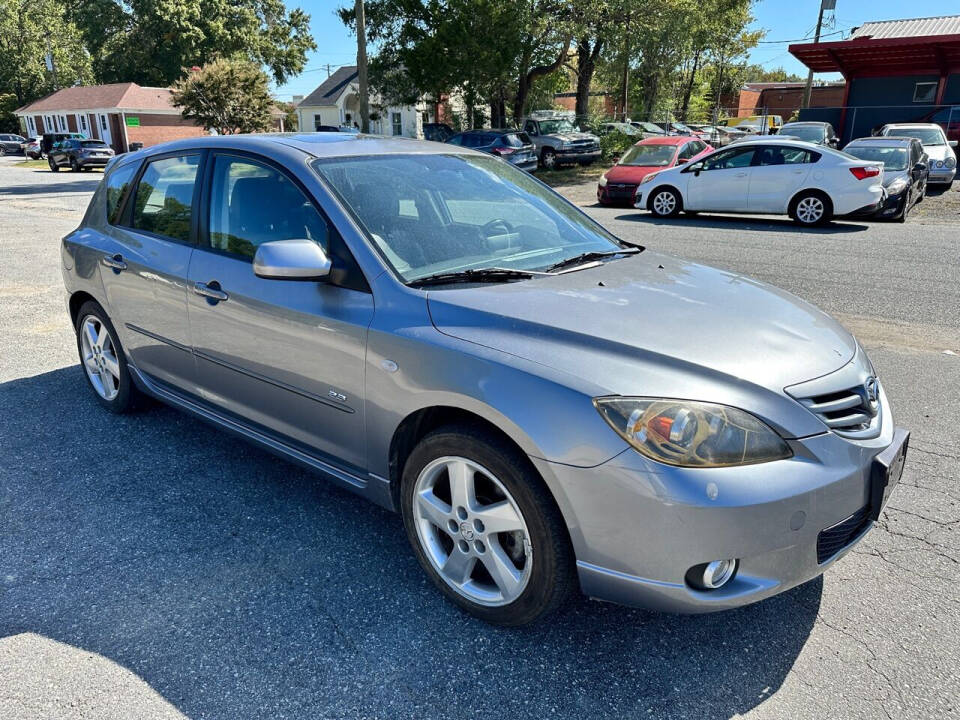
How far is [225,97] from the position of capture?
2911 cm

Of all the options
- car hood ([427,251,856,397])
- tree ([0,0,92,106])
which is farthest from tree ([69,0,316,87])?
car hood ([427,251,856,397])

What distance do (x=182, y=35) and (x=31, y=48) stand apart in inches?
1063

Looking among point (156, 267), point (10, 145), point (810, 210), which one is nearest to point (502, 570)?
point (156, 267)

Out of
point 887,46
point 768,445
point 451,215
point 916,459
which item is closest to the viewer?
point 768,445

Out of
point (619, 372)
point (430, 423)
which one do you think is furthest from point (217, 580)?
point (619, 372)

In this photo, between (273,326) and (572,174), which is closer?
(273,326)

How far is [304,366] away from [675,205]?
41.2 ft

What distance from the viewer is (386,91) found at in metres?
31.8

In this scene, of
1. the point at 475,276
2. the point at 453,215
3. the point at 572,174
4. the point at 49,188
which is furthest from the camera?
the point at 572,174

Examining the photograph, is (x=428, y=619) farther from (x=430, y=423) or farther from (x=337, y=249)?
(x=337, y=249)

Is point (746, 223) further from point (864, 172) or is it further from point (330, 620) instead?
point (330, 620)

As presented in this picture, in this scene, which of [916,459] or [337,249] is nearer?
[337,249]

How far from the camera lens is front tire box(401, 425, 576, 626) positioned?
7.81 feet

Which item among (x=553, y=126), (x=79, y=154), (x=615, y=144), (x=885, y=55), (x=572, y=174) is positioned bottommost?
(x=572, y=174)
